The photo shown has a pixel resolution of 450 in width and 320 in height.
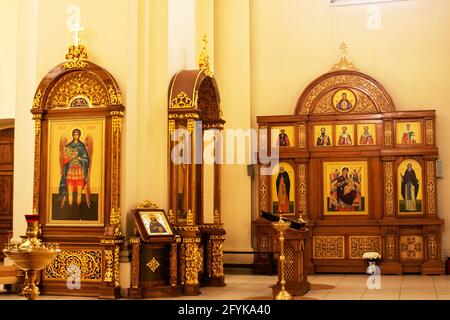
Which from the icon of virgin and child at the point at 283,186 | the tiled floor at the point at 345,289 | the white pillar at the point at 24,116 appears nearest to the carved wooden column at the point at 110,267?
the tiled floor at the point at 345,289

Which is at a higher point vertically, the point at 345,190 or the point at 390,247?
the point at 345,190

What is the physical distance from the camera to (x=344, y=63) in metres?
13.2

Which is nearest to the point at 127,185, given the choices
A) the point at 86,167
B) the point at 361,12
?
the point at 86,167

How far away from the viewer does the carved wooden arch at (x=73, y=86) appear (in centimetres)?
930

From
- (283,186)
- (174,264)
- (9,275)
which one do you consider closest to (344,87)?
(283,186)

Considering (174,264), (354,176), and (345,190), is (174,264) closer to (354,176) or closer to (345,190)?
(345,190)

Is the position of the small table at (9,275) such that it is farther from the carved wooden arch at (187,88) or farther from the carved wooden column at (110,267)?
the carved wooden arch at (187,88)

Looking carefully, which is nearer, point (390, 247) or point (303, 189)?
point (390, 247)

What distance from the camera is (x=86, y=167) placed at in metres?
9.30

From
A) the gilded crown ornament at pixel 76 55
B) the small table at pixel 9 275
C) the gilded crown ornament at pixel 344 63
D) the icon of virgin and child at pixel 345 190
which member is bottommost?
the small table at pixel 9 275

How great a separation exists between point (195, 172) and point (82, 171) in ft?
5.37

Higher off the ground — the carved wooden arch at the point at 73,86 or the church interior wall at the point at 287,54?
the church interior wall at the point at 287,54

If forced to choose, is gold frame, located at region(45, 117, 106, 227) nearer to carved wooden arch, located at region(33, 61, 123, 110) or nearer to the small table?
carved wooden arch, located at region(33, 61, 123, 110)

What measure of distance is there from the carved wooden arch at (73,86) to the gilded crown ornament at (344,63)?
5.40 metres
